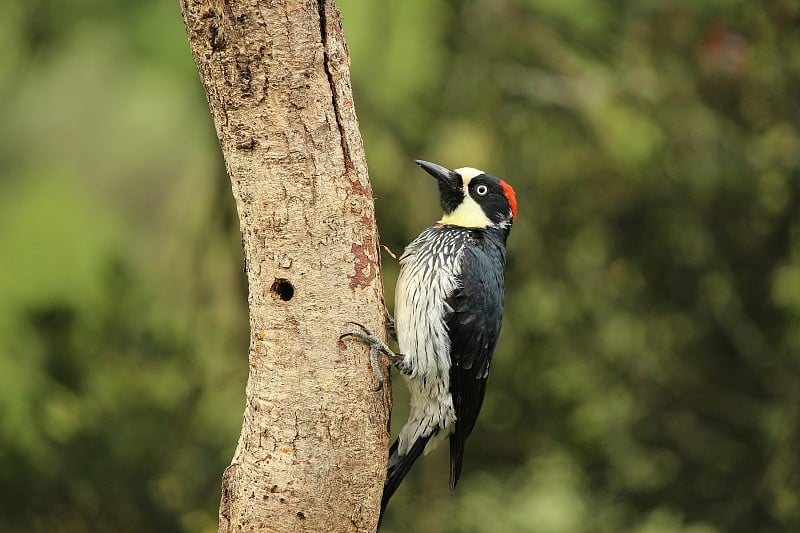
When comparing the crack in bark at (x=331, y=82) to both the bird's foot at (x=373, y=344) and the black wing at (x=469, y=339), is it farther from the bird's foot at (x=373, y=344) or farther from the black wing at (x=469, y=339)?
the black wing at (x=469, y=339)

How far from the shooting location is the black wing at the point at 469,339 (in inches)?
155

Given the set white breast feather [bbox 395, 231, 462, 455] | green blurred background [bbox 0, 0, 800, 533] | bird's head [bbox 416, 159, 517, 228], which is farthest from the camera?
green blurred background [bbox 0, 0, 800, 533]

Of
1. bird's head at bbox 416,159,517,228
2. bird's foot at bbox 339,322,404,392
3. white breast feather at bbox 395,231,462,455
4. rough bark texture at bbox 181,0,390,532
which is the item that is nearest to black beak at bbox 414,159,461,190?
bird's head at bbox 416,159,517,228

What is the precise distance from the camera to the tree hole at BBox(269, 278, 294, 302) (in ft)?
10.2

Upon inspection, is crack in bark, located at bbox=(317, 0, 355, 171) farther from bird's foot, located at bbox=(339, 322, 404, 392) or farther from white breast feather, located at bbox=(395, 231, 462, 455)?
white breast feather, located at bbox=(395, 231, 462, 455)

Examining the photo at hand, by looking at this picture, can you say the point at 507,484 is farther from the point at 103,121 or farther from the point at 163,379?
the point at 103,121

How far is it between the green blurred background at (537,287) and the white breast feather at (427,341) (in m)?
1.58

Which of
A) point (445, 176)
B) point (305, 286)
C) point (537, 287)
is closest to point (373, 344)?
point (305, 286)

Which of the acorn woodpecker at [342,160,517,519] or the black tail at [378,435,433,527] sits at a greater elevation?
the acorn woodpecker at [342,160,517,519]

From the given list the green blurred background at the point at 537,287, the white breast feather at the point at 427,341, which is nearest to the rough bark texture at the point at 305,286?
the white breast feather at the point at 427,341

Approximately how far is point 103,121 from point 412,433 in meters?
4.52

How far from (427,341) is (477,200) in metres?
0.79

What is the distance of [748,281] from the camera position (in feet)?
19.4

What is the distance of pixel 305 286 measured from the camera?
3.09 m
